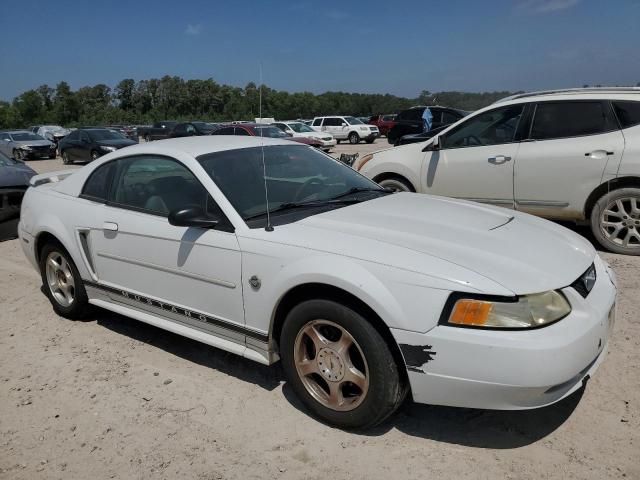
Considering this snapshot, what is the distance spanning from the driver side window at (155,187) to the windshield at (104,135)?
18.8 metres

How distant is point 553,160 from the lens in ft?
18.9

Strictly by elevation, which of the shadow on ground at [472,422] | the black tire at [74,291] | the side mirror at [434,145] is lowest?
the shadow on ground at [472,422]

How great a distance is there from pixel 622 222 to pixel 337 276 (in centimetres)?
423

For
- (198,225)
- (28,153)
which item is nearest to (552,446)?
(198,225)

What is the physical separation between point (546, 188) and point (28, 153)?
25.4 metres

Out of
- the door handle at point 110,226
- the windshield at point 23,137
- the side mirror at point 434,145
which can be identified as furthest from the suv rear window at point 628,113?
the windshield at point 23,137

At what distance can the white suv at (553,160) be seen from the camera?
5480mm

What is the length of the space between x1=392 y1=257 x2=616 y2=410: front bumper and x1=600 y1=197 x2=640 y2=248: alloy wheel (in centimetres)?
350

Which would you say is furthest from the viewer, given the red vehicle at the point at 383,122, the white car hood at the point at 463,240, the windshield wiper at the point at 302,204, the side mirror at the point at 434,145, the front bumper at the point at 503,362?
the red vehicle at the point at 383,122

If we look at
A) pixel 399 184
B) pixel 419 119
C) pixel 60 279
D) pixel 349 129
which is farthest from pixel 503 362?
pixel 349 129

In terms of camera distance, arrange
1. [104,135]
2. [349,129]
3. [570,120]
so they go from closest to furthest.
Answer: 1. [570,120]
2. [104,135]
3. [349,129]

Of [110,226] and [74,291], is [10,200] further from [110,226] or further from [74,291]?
[110,226]

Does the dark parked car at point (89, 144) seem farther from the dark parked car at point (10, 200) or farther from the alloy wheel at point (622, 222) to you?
the alloy wheel at point (622, 222)

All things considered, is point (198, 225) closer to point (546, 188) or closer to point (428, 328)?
point (428, 328)
